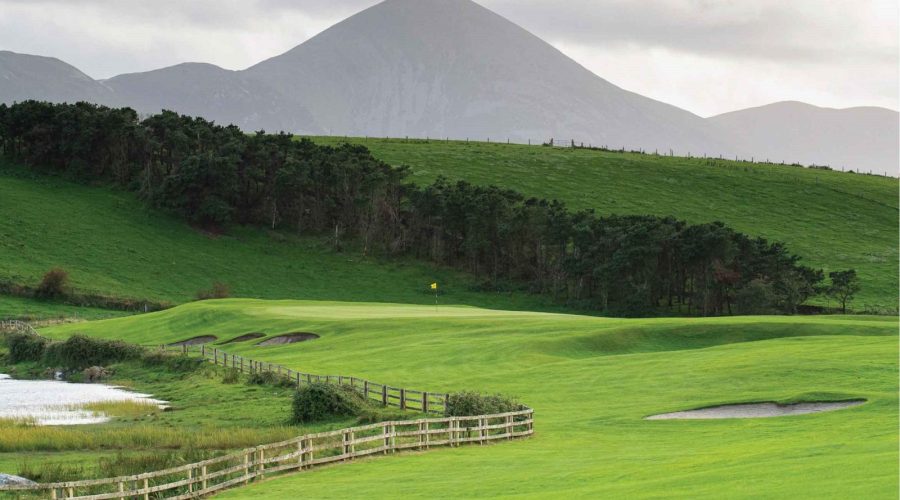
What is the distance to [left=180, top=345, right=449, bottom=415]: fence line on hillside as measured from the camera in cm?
4591

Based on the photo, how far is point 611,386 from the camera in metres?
51.2

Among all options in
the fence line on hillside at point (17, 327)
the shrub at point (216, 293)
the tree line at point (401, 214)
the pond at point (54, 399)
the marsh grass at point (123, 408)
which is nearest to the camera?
the pond at point (54, 399)

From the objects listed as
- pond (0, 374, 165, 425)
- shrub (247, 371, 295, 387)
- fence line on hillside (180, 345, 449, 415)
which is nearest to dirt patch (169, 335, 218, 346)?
pond (0, 374, 165, 425)

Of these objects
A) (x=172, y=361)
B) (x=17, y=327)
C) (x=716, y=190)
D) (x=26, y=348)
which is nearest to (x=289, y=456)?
(x=172, y=361)

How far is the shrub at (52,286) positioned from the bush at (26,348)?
3048 cm

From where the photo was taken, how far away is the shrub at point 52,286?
113 m

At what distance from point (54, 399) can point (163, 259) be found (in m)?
72.6

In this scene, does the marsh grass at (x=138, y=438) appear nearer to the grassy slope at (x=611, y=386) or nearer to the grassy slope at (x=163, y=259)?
the grassy slope at (x=611, y=386)

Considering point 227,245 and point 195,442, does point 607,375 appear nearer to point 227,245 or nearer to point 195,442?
point 195,442

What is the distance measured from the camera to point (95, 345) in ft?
258

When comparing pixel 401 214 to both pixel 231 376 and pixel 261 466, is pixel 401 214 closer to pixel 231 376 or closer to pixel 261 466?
pixel 231 376

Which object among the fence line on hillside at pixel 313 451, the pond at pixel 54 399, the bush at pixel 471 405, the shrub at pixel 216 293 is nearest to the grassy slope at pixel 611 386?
the fence line on hillside at pixel 313 451

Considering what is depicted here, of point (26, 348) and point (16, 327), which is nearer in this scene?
point (26, 348)

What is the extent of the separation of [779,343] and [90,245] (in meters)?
96.4
